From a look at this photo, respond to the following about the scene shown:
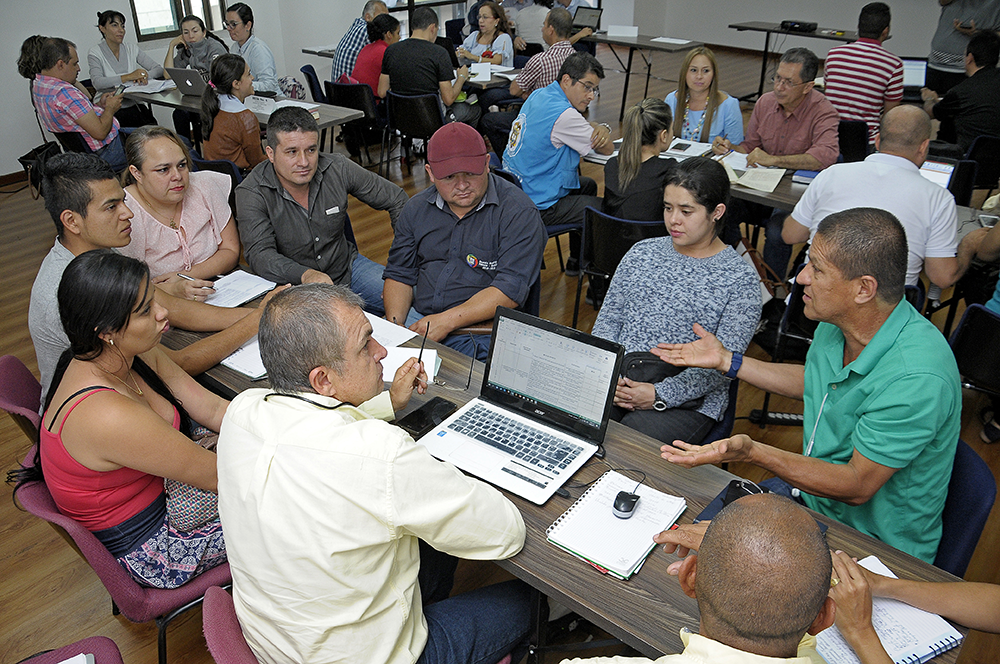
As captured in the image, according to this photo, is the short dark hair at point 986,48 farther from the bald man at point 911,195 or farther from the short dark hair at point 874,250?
the short dark hair at point 874,250

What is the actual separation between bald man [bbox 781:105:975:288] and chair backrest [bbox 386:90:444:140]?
367cm

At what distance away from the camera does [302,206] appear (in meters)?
3.18

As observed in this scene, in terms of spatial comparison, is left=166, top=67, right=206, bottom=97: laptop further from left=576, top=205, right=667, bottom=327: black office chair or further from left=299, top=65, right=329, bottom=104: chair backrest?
left=576, top=205, right=667, bottom=327: black office chair

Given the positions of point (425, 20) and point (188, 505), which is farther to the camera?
point (425, 20)

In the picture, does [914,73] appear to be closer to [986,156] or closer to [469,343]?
[986,156]

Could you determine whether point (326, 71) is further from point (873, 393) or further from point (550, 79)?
point (873, 393)

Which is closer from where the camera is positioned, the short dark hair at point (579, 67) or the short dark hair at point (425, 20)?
the short dark hair at point (579, 67)

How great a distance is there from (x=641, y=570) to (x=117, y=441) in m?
1.25

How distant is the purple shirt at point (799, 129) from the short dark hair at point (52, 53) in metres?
5.00

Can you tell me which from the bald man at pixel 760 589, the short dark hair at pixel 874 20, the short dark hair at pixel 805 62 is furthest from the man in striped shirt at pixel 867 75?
the bald man at pixel 760 589

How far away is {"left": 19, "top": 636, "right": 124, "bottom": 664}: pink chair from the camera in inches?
57.0

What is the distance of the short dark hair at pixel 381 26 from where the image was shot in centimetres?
668

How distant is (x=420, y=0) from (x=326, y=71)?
182cm

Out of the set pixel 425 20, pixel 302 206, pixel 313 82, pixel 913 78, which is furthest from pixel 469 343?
pixel 913 78
